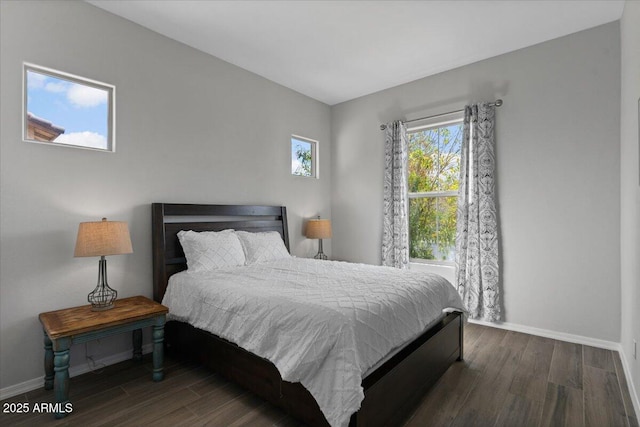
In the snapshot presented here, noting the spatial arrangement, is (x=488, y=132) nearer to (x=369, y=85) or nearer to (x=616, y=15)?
(x=616, y=15)

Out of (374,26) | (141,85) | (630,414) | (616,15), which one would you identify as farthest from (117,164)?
(616,15)

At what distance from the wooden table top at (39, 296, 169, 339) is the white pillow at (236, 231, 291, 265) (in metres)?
1.03

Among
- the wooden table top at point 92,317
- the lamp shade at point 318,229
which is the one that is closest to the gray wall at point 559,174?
the lamp shade at point 318,229

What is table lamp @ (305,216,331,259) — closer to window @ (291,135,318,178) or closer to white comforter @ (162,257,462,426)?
window @ (291,135,318,178)

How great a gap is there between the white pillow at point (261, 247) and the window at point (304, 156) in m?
1.25

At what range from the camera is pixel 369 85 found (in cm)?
435

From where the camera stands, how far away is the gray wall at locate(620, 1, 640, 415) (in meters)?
2.05

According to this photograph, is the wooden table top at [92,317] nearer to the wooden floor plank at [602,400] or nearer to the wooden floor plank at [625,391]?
the wooden floor plank at [602,400]

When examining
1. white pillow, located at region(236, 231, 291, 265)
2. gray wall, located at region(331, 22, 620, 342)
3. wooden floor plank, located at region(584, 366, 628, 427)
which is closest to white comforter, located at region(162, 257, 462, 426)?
white pillow, located at region(236, 231, 291, 265)

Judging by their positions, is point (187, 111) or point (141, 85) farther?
point (187, 111)

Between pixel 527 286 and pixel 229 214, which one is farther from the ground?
pixel 229 214

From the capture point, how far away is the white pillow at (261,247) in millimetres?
3324

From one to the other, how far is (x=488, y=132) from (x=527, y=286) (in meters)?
1.68

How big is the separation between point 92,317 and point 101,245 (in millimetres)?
488
